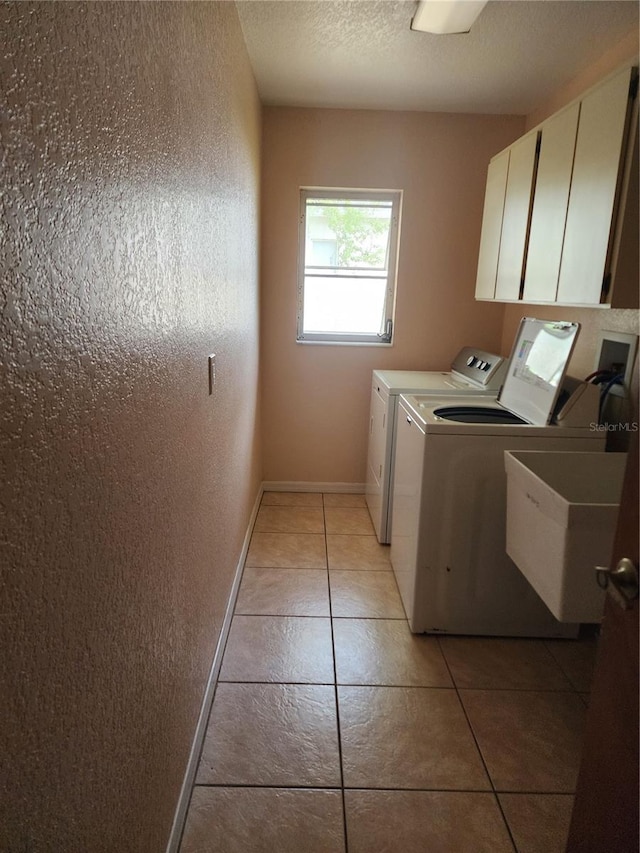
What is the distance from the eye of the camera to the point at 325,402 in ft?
11.5

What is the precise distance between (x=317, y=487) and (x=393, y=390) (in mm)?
1196

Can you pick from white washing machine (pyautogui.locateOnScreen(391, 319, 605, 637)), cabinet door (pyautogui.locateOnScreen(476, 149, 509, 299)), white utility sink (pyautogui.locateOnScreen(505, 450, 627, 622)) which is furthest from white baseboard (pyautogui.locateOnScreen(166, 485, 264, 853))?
cabinet door (pyautogui.locateOnScreen(476, 149, 509, 299))

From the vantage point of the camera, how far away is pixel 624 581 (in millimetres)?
849

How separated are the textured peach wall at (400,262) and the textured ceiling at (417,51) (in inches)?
5.6

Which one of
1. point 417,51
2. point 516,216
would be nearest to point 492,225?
point 516,216

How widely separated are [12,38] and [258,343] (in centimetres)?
268

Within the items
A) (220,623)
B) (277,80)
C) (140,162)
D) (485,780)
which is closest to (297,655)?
(220,623)

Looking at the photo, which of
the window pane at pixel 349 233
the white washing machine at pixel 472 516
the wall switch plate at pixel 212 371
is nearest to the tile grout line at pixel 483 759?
the white washing machine at pixel 472 516

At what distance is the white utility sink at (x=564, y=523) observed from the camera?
4.58 feet

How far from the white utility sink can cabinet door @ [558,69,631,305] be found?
0.57m

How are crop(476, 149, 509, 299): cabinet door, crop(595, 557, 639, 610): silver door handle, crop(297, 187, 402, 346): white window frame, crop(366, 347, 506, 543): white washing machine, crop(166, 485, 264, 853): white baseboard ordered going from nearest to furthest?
1. crop(595, 557, 639, 610): silver door handle
2. crop(166, 485, 264, 853): white baseboard
3. crop(476, 149, 509, 299): cabinet door
4. crop(366, 347, 506, 543): white washing machine
5. crop(297, 187, 402, 346): white window frame

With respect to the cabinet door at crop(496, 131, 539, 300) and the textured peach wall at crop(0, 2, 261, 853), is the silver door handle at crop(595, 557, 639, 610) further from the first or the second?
the cabinet door at crop(496, 131, 539, 300)

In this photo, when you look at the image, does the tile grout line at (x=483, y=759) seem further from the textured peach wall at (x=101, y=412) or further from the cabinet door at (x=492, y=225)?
the cabinet door at (x=492, y=225)

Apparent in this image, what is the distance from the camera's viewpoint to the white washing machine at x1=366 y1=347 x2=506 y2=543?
2759mm
